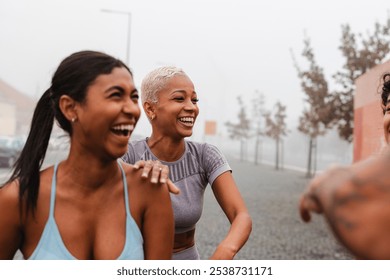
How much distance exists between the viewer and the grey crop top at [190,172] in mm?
1742

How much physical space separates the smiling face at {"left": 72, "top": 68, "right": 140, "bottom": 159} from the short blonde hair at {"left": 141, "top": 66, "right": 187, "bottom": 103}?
45cm

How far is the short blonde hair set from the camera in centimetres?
179

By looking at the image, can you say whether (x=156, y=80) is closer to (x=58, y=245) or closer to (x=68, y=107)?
(x=68, y=107)

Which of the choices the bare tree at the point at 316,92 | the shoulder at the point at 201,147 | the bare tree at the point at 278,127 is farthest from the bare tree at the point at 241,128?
the shoulder at the point at 201,147

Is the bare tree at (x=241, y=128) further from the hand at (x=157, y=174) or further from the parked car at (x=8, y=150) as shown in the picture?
the hand at (x=157, y=174)

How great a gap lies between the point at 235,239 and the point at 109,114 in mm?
700

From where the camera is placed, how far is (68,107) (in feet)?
4.48

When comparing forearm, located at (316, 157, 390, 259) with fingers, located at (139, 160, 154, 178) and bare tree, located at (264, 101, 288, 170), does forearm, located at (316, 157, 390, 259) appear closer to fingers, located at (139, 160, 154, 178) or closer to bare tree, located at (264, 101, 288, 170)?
fingers, located at (139, 160, 154, 178)

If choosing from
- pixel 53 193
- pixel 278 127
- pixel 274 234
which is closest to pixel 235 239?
pixel 53 193

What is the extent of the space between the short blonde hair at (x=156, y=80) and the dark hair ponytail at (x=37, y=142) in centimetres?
48

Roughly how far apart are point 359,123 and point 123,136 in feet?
20.0

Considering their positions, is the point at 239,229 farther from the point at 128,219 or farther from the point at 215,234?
the point at 215,234

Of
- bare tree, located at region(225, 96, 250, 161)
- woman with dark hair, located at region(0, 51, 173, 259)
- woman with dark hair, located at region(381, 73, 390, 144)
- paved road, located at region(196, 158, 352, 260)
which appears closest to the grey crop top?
woman with dark hair, located at region(0, 51, 173, 259)

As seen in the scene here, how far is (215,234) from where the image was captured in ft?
24.2
